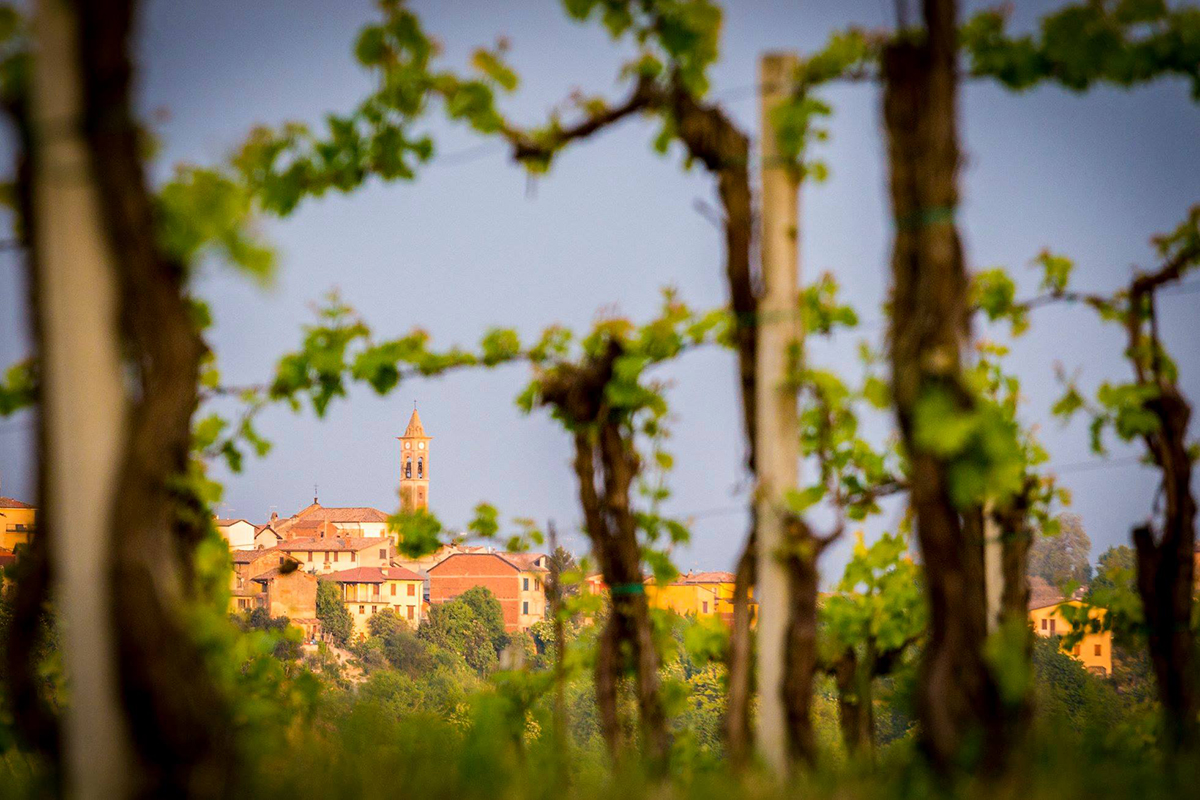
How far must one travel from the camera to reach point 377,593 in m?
81.4

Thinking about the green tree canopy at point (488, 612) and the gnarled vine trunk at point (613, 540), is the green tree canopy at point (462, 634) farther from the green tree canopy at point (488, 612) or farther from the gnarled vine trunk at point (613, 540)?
the gnarled vine trunk at point (613, 540)

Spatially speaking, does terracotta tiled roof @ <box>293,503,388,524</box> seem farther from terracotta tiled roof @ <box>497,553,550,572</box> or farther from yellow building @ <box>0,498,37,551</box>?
yellow building @ <box>0,498,37,551</box>

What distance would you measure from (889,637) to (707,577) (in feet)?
214

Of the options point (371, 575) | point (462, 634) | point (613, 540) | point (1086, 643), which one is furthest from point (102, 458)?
point (371, 575)

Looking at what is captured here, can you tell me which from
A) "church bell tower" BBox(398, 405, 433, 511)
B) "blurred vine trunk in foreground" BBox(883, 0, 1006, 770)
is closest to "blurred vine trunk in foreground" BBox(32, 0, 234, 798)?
"blurred vine trunk in foreground" BBox(883, 0, 1006, 770)

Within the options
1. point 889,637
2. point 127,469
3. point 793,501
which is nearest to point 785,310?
point 793,501

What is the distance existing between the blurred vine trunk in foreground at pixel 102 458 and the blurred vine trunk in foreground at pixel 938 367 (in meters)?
1.64

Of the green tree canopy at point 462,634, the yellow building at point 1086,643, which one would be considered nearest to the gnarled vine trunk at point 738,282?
the yellow building at point 1086,643

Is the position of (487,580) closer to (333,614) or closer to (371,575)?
(371,575)

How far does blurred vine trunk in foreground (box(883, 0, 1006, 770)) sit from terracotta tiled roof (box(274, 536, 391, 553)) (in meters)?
88.1

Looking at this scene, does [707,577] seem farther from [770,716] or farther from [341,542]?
[770,716]

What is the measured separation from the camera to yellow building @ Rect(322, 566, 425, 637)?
79.5 meters

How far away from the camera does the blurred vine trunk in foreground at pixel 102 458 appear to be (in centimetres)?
213

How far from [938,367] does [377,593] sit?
269ft
